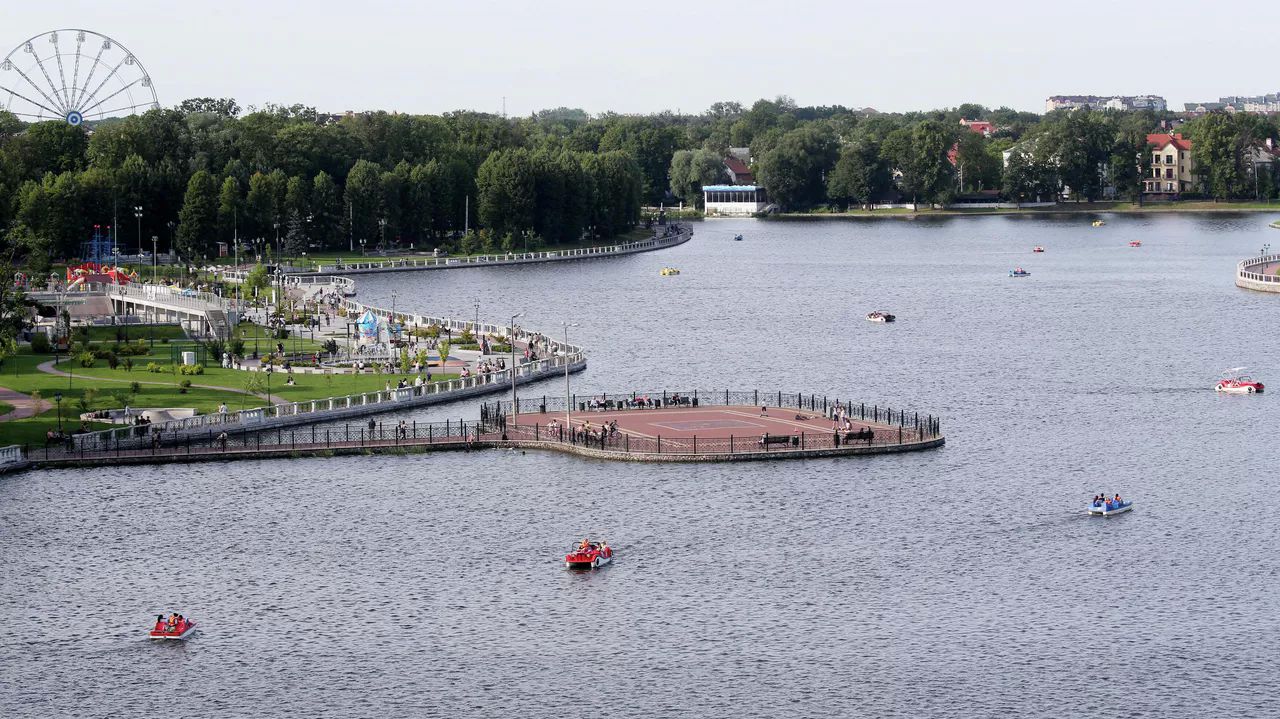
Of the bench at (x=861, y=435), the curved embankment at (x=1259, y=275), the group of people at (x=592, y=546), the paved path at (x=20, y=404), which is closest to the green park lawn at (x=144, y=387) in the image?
the paved path at (x=20, y=404)

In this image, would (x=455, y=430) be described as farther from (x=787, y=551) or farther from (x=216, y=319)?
(x=216, y=319)

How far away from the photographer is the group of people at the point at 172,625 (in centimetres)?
6106

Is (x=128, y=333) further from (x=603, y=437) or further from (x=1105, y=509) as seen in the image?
(x=1105, y=509)

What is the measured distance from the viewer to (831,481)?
83125 mm

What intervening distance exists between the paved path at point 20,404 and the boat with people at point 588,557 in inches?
1575

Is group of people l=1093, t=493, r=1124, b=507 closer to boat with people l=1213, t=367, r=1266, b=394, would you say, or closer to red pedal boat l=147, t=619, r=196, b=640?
boat with people l=1213, t=367, r=1266, b=394

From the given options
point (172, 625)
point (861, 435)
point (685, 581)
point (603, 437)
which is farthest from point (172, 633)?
point (861, 435)

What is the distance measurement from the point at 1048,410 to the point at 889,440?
18.6 m

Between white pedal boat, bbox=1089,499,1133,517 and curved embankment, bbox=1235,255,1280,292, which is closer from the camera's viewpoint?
white pedal boat, bbox=1089,499,1133,517

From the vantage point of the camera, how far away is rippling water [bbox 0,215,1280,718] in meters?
56.6

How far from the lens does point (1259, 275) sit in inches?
7131

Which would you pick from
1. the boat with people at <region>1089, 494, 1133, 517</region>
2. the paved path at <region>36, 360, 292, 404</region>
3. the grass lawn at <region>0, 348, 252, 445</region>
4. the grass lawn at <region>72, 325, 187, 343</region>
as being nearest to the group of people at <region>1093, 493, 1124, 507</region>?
the boat with people at <region>1089, 494, 1133, 517</region>

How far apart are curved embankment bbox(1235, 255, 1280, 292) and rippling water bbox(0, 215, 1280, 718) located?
7564 cm

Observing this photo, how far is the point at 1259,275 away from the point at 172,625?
5662 inches
